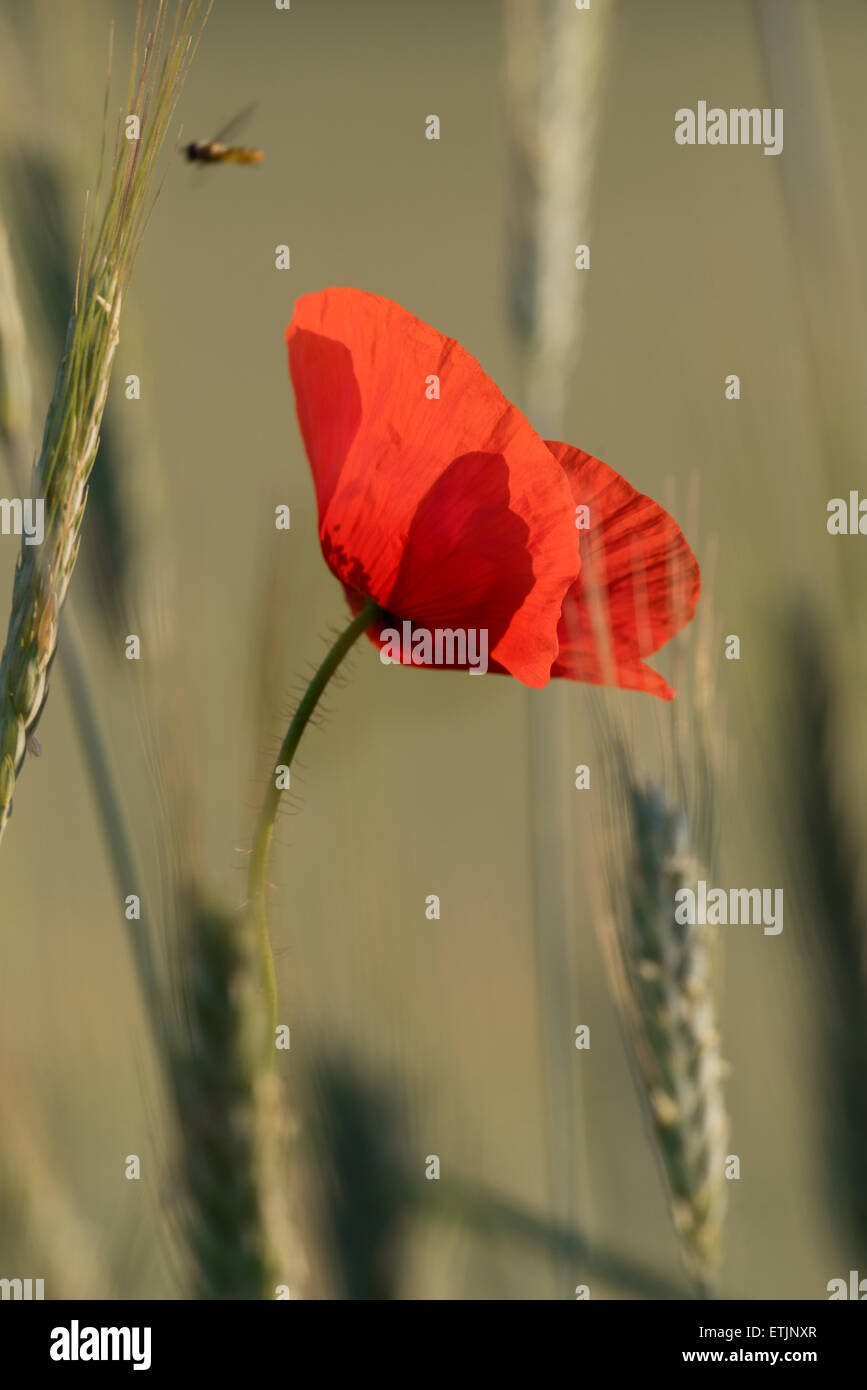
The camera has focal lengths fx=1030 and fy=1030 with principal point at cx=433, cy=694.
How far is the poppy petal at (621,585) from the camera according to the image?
0.43 m

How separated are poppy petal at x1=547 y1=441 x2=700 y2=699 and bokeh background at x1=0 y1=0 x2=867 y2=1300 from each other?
0.05m

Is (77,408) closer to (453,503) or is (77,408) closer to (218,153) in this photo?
(453,503)

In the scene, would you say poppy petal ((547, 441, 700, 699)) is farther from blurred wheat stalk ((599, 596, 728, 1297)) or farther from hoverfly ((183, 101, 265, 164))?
hoverfly ((183, 101, 265, 164))

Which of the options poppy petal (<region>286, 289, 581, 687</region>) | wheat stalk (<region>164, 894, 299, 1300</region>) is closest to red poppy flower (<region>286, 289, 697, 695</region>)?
poppy petal (<region>286, 289, 581, 687</region>)

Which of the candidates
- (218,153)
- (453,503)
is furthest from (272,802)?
(218,153)

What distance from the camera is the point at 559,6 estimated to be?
0.69m

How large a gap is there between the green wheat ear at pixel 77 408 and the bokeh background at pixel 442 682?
8 cm

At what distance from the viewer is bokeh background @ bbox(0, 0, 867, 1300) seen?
56cm

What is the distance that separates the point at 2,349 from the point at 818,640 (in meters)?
0.45

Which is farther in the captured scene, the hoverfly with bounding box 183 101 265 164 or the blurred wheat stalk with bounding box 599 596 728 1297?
the hoverfly with bounding box 183 101 265 164

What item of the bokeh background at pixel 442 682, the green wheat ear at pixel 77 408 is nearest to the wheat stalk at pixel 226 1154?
the bokeh background at pixel 442 682

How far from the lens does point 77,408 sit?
36cm
